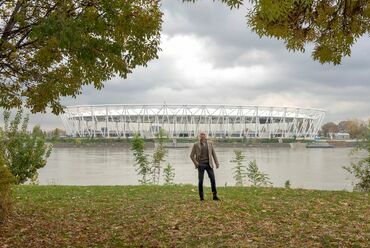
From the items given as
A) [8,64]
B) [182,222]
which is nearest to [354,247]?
[182,222]

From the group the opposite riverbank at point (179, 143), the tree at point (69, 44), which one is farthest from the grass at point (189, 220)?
the opposite riverbank at point (179, 143)

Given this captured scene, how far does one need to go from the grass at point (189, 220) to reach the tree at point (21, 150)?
6.94 meters

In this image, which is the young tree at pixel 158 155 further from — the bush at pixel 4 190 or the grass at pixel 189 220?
the bush at pixel 4 190

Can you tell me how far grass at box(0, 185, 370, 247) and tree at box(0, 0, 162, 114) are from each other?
2.07m

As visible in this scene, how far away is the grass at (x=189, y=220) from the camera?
6.66 m

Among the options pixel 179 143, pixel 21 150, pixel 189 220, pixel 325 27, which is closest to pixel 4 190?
pixel 189 220

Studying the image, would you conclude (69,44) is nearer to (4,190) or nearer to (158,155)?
(4,190)

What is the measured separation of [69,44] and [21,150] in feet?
47.0

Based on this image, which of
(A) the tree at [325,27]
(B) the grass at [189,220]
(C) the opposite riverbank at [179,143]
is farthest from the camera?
(C) the opposite riverbank at [179,143]

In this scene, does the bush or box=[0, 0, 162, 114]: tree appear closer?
box=[0, 0, 162, 114]: tree

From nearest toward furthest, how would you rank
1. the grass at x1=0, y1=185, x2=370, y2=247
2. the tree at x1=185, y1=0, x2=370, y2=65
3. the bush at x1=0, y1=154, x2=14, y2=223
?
the tree at x1=185, y1=0, x2=370, y2=65
the grass at x1=0, y1=185, x2=370, y2=247
the bush at x1=0, y1=154, x2=14, y2=223

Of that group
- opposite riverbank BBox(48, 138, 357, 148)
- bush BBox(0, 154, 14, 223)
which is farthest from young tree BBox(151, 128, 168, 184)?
opposite riverbank BBox(48, 138, 357, 148)

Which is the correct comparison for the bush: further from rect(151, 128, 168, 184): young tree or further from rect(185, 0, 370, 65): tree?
rect(151, 128, 168, 184): young tree

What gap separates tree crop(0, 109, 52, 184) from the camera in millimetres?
17906
